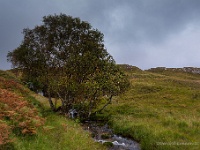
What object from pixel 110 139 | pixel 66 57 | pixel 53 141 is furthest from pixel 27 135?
pixel 66 57

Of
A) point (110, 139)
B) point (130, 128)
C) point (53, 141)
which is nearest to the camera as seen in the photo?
point (53, 141)

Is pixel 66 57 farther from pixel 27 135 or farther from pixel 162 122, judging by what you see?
pixel 27 135

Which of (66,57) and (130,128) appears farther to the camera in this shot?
(66,57)

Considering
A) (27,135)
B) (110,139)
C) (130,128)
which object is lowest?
(110,139)

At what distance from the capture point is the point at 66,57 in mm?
33219

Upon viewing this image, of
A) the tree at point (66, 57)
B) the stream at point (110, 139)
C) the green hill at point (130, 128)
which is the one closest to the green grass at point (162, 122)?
the green hill at point (130, 128)

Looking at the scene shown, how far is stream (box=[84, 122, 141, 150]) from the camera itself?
21547 mm

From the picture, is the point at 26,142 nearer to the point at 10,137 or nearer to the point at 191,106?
the point at 10,137

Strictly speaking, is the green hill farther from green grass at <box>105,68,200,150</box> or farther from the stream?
the stream

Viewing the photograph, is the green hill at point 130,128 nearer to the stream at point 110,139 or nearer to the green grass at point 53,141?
the green grass at point 53,141

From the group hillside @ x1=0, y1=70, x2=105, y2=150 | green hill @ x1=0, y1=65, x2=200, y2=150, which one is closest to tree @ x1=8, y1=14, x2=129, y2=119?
green hill @ x1=0, y1=65, x2=200, y2=150

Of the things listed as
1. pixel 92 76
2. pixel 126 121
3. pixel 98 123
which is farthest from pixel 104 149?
pixel 92 76

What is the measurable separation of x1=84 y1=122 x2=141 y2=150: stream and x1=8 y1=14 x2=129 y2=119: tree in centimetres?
499

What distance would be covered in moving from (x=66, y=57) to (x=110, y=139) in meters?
13.3
